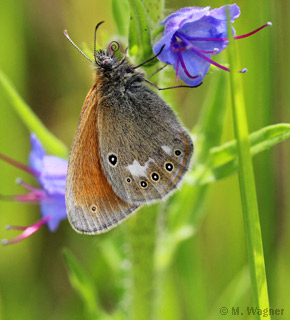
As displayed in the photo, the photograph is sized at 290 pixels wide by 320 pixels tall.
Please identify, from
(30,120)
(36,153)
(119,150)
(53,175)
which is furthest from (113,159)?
(30,120)

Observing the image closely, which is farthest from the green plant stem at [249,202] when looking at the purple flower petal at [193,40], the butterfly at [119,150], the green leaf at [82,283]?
the green leaf at [82,283]

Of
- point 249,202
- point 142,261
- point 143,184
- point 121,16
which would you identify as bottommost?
point 249,202

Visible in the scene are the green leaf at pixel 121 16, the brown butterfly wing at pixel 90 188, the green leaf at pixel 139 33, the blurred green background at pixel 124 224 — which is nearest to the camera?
the green leaf at pixel 139 33

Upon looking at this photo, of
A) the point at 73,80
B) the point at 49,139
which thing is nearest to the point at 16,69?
the point at 73,80

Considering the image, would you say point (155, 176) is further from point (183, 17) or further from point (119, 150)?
point (183, 17)

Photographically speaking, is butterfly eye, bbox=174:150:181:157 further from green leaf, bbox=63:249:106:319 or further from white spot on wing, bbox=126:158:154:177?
green leaf, bbox=63:249:106:319

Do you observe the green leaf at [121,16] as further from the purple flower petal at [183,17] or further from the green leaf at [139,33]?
the purple flower petal at [183,17]
